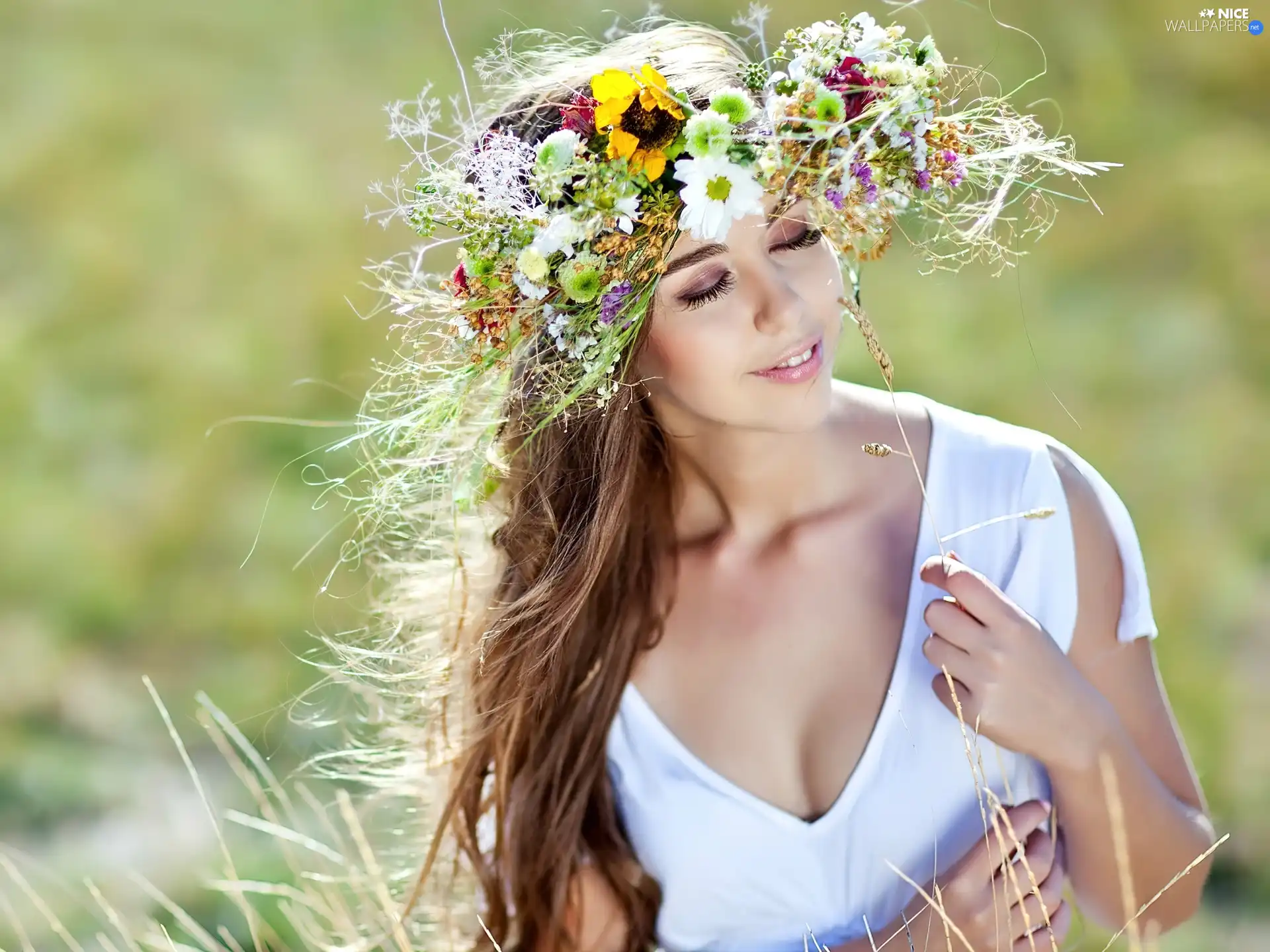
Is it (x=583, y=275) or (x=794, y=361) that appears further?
(x=794, y=361)

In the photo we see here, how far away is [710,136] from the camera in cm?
204

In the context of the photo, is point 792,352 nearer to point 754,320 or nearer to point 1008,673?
point 754,320

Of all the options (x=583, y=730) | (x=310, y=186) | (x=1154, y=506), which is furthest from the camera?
(x=310, y=186)

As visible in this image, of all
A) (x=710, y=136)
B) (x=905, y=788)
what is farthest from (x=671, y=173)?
(x=905, y=788)

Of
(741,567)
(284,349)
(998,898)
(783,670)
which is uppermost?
(741,567)

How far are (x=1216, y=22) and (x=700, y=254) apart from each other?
6318mm

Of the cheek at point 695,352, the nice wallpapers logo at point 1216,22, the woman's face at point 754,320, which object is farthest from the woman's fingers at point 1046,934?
the nice wallpapers logo at point 1216,22

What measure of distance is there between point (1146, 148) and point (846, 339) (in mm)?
2232

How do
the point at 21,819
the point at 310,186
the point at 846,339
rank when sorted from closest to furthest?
the point at 21,819, the point at 846,339, the point at 310,186

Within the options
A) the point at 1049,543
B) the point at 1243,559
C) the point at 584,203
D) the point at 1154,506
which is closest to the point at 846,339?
the point at 1154,506

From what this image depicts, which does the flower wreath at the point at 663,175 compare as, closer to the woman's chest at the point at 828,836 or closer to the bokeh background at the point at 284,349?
the woman's chest at the point at 828,836

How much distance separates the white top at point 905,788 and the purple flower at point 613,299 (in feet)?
2.45

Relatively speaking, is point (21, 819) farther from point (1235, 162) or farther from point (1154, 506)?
point (1235, 162)

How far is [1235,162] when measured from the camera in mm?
6898
